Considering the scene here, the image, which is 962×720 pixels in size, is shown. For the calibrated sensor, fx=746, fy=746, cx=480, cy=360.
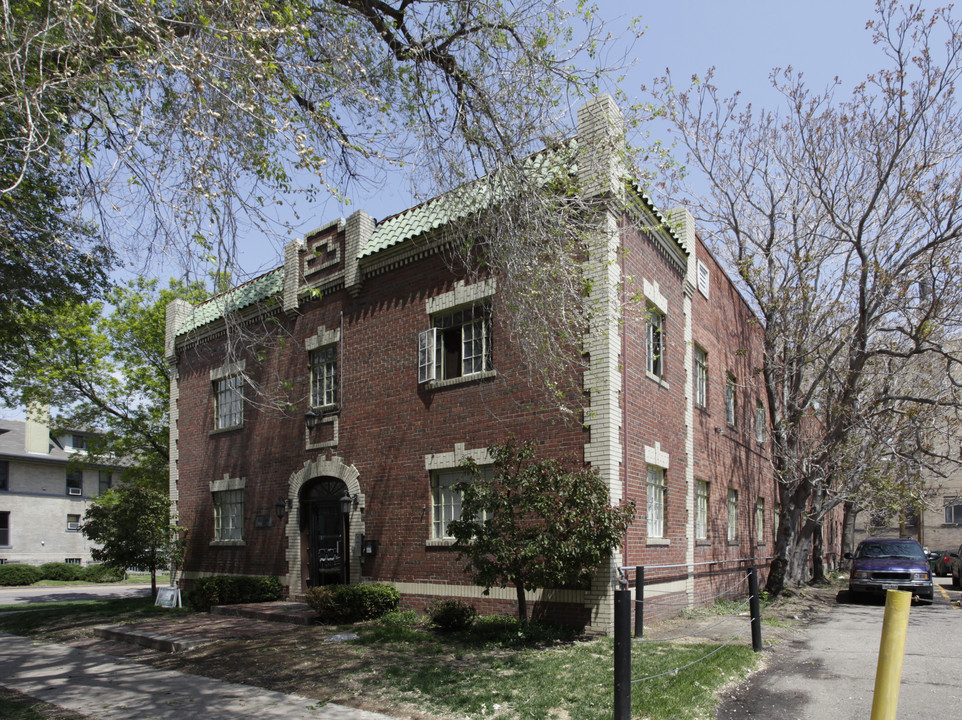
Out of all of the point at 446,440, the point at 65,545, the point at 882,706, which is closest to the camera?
the point at 882,706

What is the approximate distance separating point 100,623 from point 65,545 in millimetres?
32096

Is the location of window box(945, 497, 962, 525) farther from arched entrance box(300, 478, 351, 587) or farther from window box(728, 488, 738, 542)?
arched entrance box(300, 478, 351, 587)

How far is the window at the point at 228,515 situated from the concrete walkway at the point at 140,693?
8092mm

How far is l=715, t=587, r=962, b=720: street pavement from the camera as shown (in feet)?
26.2

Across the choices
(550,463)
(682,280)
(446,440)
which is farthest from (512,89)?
(682,280)

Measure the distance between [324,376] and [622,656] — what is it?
13.7 meters

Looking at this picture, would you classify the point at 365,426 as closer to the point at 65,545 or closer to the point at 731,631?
the point at 731,631

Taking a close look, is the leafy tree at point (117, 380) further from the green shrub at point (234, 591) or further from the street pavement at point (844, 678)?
the street pavement at point (844, 678)

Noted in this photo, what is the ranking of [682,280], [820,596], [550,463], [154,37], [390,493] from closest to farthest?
[154,37] → [550,463] → [390,493] → [682,280] → [820,596]

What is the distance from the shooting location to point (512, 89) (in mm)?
9359

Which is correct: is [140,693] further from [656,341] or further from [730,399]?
[730,399]

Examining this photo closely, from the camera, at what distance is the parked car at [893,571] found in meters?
19.7

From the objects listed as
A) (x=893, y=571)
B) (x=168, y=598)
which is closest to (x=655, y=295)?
(x=893, y=571)

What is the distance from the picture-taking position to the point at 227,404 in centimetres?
2127
